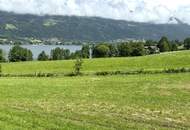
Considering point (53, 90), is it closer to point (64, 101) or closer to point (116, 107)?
point (64, 101)

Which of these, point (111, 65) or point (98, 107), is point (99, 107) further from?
point (111, 65)

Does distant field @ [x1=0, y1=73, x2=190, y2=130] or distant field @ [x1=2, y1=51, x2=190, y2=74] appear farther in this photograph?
distant field @ [x1=2, y1=51, x2=190, y2=74]

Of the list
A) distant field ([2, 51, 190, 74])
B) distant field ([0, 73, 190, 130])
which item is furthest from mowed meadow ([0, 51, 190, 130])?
distant field ([2, 51, 190, 74])

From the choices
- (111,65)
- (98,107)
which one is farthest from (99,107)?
(111,65)

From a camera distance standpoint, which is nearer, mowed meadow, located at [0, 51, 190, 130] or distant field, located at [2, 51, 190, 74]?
mowed meadow, located at [0, 51, 190, 130]

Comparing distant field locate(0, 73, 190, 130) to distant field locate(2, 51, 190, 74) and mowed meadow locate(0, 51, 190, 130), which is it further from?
distant field locate(2, 51, 190, 74)

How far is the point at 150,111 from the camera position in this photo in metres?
37.1

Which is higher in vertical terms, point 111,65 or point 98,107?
point 111,65

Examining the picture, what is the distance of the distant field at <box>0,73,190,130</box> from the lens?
28000mm

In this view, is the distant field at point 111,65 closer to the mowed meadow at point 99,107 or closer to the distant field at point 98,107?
the mowed meadow at point 99,107

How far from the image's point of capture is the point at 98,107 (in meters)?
39.2

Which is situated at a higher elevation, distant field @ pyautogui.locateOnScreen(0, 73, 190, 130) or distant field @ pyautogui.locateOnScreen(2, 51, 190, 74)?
distant field @ pyautogui.locateOnScreen(2, 51, 190, 74)

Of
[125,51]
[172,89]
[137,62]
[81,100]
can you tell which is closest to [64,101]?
[81,100]

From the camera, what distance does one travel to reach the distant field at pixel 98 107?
28000 millimetres
